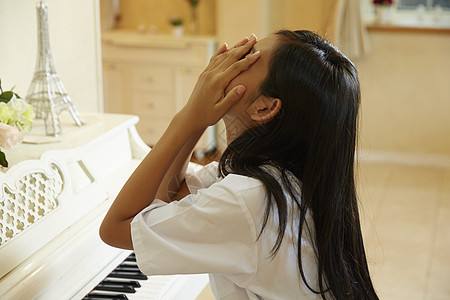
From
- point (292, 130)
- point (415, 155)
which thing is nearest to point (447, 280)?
point (415, 155)

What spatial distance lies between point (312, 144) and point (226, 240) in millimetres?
235

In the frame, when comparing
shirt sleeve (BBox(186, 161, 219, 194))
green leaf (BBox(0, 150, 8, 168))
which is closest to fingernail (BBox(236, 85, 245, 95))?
shirt sleeve (BBox(186, 161, 219, 194))

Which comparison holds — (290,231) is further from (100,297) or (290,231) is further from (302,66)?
(100,297)

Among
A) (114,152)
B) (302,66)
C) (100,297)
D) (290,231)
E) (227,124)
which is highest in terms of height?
(302,66)

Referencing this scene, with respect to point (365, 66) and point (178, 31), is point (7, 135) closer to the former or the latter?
point (178, 31)

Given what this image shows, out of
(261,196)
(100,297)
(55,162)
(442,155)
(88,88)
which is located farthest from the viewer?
(442,155)

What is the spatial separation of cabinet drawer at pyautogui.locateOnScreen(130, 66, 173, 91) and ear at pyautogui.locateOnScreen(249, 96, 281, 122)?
406 centimetres

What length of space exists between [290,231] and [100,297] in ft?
2.13

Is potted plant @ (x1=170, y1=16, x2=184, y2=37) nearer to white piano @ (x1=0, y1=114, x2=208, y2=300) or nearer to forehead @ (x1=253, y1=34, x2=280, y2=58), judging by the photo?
white piano @ (x1=0, y1=114, x2=208, y2=300)

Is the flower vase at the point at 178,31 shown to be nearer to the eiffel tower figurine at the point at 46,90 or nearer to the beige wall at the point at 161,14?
the beige wall at the point at 161,14

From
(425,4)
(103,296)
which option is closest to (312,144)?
(103,296)

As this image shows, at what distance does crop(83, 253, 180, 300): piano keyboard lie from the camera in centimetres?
165

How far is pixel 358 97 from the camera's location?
1.24 meters

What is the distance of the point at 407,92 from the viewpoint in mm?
5078
